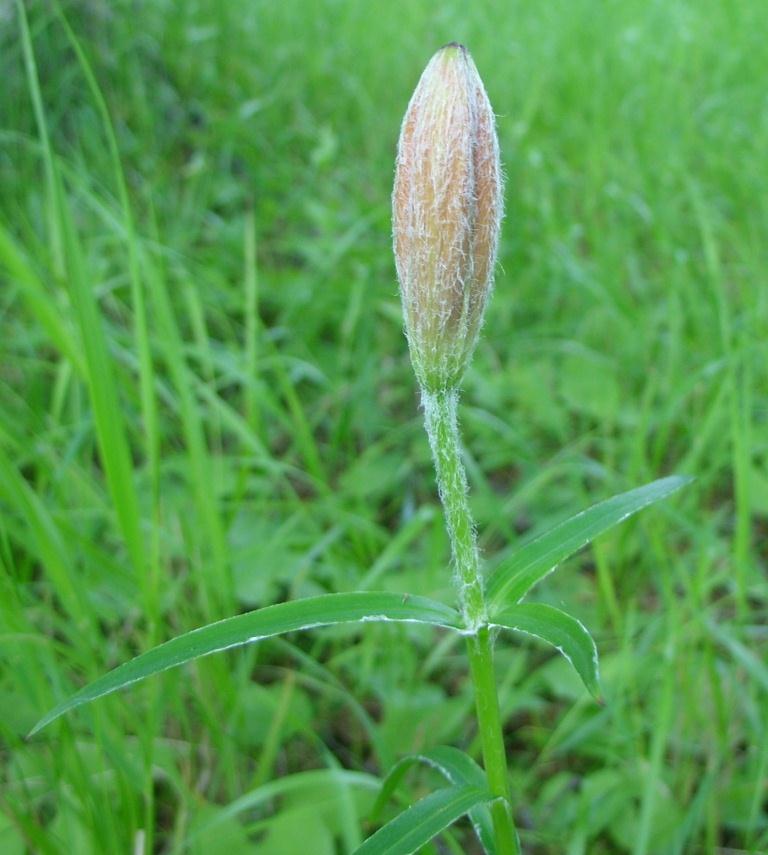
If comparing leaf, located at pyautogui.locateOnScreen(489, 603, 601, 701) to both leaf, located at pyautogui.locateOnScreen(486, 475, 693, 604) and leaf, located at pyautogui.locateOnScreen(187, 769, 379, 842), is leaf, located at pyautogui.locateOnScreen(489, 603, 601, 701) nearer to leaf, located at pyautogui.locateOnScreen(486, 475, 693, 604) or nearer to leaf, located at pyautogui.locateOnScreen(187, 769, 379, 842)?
leaf, located at pyautogui.locateOnScreen(486, 475, 693, 604)

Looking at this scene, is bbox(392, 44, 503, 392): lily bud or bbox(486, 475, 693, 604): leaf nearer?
bbox(392, 44, 503, 392): lily bud

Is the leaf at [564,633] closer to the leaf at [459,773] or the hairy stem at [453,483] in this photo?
the hairy stem at [453,483]

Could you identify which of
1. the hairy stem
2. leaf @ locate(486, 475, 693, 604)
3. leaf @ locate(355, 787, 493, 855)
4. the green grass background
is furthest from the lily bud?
the green grass background

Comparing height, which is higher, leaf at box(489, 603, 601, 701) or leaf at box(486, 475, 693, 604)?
leaf at box(486, 475, 693, 604)

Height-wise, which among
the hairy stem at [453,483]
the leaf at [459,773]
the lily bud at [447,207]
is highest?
the lily bud at [447,207]

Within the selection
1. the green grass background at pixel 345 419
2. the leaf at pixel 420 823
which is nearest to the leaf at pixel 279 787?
the green grass background at pixel 345 419

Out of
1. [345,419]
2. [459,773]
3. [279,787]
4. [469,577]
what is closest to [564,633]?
[469,577]

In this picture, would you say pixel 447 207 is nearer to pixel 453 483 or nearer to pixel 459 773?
pixel 453 483
